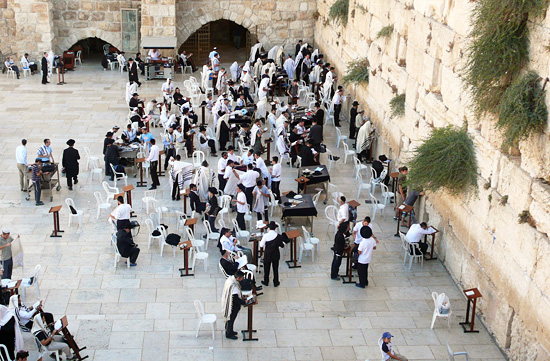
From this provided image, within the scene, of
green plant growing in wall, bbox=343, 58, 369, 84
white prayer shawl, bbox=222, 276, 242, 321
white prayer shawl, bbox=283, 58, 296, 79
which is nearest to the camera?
white prayer shawl, bbox=222, 276, 242, 321

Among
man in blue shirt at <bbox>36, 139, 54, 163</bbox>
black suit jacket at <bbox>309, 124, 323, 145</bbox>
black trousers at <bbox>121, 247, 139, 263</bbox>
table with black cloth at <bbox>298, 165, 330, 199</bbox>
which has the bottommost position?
black trousers at <bbox>121, 247, 139, 263</bbox>

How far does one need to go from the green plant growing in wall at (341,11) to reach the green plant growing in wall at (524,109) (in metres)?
13.7

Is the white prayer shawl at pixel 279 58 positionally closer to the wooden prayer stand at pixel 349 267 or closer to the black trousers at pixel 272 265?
the wooden prayer stand at pixel 349 267

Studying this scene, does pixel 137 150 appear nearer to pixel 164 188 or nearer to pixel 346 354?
pixel 164 188

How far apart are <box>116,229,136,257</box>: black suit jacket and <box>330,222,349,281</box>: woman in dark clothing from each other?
3.80 m

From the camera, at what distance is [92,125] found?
21344 mm

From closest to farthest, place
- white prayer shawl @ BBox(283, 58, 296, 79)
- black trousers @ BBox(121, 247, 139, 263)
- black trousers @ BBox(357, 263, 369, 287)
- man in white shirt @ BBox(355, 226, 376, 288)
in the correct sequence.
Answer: man in white shirt @ BBox(355, 226, 376, 288)
black trousers @ BBox(357, 263, 369, 287)
black trousers @ BBox(121, 247, 139, 263)
white prayer shawl @ BBox(283, 58, 296, 79)

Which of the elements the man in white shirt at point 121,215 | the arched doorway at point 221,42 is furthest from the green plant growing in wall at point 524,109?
the arched doorway at point 221,42

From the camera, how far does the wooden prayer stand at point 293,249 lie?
1341 cm

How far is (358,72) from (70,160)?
351 inches

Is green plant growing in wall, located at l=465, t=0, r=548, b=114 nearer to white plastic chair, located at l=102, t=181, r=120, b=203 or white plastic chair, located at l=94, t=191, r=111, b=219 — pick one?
white plastic chair, located at l=94, t=191, r=111, b=219

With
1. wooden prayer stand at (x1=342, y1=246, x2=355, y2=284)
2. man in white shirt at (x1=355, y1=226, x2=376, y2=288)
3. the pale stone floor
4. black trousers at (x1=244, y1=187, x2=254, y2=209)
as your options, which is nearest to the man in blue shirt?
the pale stone floor

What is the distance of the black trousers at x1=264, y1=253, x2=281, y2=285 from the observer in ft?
41.8

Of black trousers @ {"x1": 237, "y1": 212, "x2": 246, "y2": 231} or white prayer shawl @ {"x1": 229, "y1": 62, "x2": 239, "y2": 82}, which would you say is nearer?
black trousers @ {"x1": 237, "y1": 212, "x2": 246, "y2": 231}
